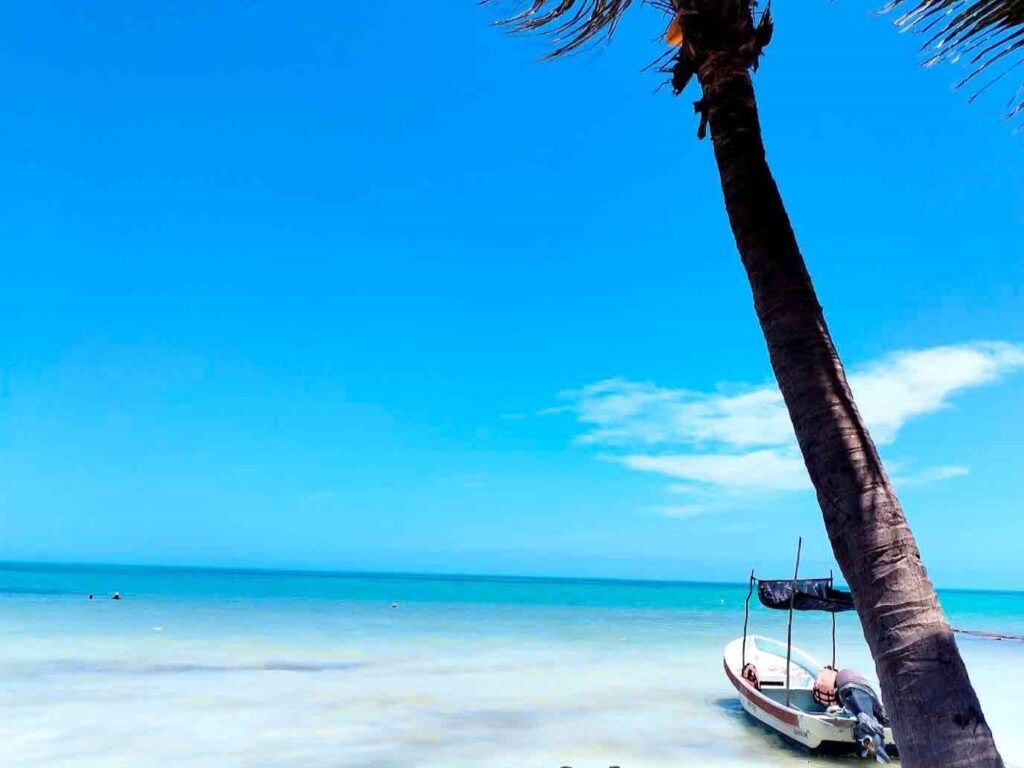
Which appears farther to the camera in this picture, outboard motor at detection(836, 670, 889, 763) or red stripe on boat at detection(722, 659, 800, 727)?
red stripe on boat at detection(722, 659, 800, 727)

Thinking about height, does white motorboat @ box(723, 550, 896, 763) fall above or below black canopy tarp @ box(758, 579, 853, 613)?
below

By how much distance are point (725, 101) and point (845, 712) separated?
1104 cm

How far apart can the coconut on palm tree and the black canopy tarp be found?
11.3 m

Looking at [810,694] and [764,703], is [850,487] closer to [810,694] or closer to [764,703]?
[764,703]

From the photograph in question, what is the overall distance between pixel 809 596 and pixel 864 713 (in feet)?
7.97

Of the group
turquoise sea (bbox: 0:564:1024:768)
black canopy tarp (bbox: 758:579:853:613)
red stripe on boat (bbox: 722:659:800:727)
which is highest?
black canopy tarp (bbox: 758:579:853:613)

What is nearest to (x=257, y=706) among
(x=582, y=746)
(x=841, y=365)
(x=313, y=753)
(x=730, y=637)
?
(x=313, y=753)

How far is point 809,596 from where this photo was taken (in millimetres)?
12953

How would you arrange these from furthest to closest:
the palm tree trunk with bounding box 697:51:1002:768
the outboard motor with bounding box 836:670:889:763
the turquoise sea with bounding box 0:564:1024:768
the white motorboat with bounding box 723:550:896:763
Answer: the turquoise sea with bounding box 0:564:1024:768, the white motorboat with bounding box 723:550:896:763, the outboard motor with bounding box 836:670:889:763, the palm tree trunk with bounding box 697:51:1002:768

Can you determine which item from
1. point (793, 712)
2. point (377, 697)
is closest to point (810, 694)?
point (793, 712)

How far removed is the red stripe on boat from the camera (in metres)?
11.5

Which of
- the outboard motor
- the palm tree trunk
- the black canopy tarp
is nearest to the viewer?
the palm tree trunk

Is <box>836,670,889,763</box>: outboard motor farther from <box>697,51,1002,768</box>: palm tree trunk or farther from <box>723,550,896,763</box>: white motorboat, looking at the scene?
<box>697,51,1002,768</box>: palm tree trunk

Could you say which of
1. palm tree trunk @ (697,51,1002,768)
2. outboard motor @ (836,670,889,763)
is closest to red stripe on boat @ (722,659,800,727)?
outboard motor @ (836,670,889,763)
